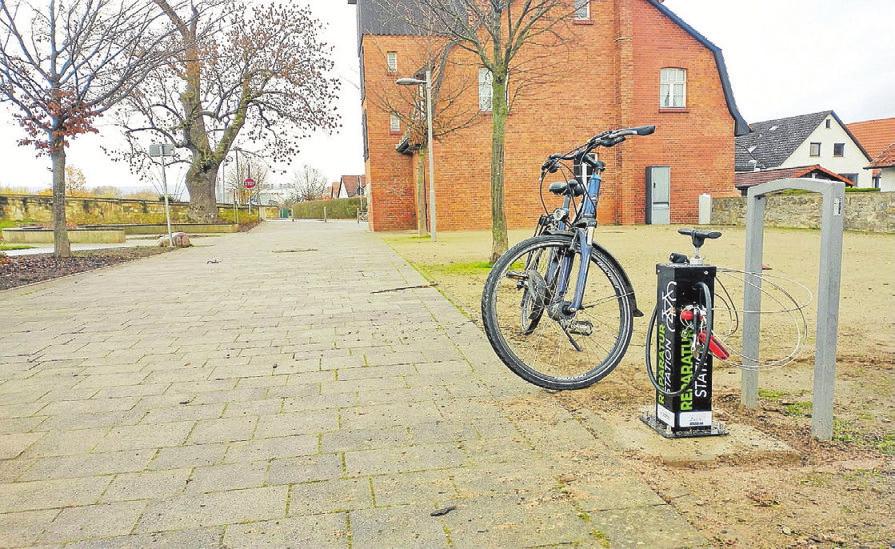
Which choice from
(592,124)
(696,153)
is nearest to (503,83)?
(592,124)

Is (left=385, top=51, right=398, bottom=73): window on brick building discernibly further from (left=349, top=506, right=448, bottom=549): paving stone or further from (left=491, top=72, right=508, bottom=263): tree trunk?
(left=349, top=506, right=448, bottom=549): paving stone

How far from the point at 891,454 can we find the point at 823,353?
0.50 m

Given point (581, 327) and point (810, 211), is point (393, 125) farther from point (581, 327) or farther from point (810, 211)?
point (581, 327)

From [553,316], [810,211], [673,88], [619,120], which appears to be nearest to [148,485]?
[553,316]

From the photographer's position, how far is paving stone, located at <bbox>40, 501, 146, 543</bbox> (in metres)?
2.24

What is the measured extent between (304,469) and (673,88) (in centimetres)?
2608

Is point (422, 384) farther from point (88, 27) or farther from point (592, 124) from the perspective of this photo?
point (592, 124)

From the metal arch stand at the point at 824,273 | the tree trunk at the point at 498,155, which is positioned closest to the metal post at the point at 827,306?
the metal arch stand at the point at 824,273

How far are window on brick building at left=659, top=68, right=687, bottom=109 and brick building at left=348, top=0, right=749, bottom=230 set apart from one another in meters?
0.04

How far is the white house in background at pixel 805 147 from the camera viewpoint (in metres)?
48.2

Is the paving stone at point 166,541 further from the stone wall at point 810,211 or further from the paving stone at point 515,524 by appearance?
the stone wall at point 810,211

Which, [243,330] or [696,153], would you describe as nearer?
[243,330]

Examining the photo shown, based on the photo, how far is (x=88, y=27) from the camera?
1239 centimetres

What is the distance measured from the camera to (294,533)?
220cm
